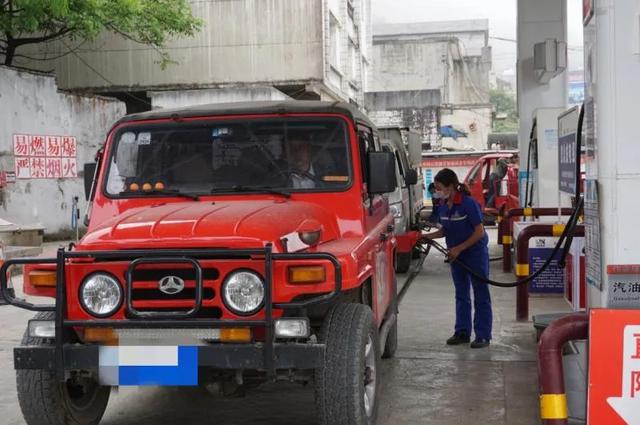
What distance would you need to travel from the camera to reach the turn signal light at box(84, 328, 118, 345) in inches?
164

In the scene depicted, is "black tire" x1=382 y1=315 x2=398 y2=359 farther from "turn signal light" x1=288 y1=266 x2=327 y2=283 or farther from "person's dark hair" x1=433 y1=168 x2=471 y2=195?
"turn signal light" x1=288 y1=266 x2=327 y2=283

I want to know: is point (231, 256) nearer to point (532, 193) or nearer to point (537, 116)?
point (537, 116)

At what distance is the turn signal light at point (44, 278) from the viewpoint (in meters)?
4.23

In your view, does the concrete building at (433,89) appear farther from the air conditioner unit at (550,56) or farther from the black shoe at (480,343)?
the black shoe at (480,343)

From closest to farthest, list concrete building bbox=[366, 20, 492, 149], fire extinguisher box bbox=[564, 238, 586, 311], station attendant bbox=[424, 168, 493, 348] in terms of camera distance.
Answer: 1. station attendant bbox=[424, 168, 493, 348]
2. fire extinguisher box bbox=[564, 238, 586, 311]
3. concrete building bbox=[366, 20, 492, 149]

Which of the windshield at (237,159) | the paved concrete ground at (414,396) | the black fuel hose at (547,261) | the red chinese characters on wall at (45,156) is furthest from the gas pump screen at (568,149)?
the red chinese characters on wall at (45,156)

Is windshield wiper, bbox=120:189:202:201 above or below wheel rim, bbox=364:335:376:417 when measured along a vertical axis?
above

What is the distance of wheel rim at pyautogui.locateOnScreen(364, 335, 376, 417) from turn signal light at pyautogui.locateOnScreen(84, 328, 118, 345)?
57.1 inches

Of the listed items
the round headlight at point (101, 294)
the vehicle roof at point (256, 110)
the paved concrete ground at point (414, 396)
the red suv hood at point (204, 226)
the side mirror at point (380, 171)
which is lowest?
the paved concrete ground at point (414, 396)

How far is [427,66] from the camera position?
1935 inches

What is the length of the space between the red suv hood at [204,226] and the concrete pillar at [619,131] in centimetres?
167

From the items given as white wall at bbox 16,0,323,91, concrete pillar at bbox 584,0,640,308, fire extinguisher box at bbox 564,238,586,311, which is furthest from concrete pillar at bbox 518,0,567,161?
white wall at bbox 16,0,323,91

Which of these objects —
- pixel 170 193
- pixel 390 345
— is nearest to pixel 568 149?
pixel 390 345

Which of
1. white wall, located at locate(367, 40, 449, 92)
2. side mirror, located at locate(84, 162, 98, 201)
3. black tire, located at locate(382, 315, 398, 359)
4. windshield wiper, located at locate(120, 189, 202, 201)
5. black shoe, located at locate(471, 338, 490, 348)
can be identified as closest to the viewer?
windshield wiper, located at locate(120, 189, 202, 201)
